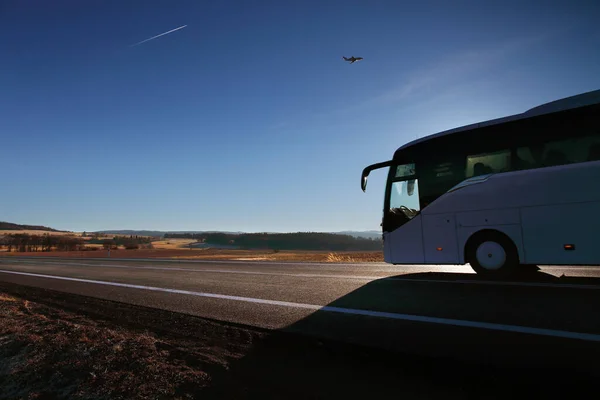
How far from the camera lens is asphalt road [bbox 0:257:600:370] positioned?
10.1 feet

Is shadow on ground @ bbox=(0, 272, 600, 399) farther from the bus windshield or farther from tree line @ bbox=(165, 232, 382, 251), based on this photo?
tree line @ bbox=(165, 232, 382, 251)

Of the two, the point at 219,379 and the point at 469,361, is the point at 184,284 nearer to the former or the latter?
the point at 219,379

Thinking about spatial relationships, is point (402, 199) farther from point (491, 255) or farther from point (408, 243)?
point (491, 255)

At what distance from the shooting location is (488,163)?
7516 millimetres

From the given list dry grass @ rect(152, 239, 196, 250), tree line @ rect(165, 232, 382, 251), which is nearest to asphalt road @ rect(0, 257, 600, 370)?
dry grass @ rect(152, 239, 196, 250)

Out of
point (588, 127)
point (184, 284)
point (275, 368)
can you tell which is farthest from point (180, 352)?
point (588, 127)

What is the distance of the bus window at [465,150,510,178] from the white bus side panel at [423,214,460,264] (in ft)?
3.79

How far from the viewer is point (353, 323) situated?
13.4 feet

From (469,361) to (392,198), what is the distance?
21.3 feet

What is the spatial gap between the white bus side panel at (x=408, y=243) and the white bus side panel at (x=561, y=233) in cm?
220

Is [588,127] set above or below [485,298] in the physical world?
above

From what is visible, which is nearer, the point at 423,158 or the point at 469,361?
the point at 469,361

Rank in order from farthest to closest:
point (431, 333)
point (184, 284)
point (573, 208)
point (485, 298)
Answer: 1. point (184, 284)
2. point (573, 208)
3. point (485, 298)
4. point (431, 333)

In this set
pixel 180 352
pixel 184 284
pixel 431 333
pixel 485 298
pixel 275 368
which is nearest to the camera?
pixel 275 368
